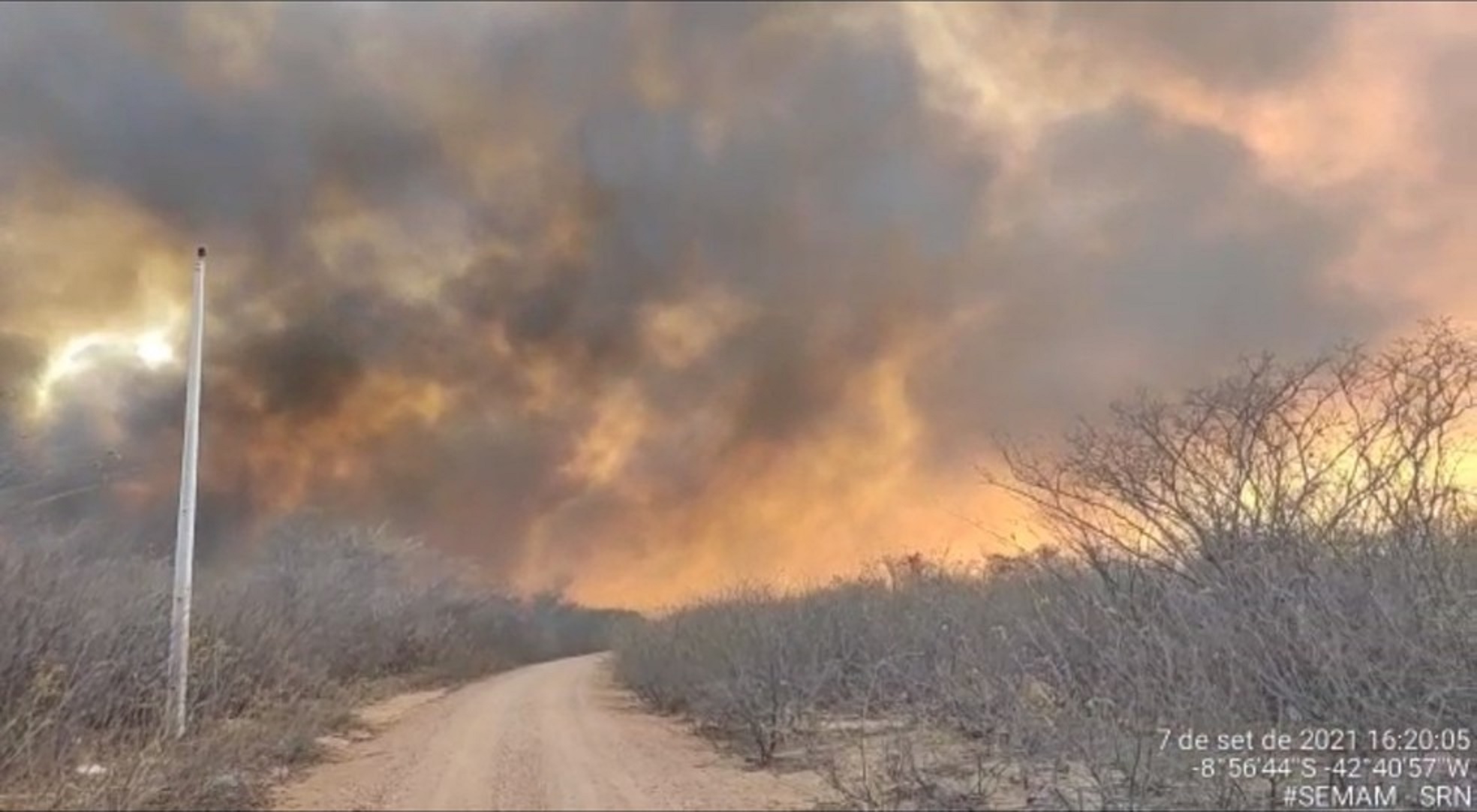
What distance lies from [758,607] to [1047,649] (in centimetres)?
1134

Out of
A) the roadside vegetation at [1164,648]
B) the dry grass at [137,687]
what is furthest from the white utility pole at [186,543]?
the roadside vegetation at [1164,648]

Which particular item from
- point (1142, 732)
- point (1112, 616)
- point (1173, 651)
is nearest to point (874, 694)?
point (1112, 616)

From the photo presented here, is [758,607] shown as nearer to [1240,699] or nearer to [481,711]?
[481,711]

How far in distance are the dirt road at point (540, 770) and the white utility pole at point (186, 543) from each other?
2.33 metres

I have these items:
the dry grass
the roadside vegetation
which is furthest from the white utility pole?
the roadside vegetation

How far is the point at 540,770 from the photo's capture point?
16.5 m

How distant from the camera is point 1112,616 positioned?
17266 mm

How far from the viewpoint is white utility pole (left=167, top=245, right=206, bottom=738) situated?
1712 cm

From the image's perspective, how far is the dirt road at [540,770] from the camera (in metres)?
14.0

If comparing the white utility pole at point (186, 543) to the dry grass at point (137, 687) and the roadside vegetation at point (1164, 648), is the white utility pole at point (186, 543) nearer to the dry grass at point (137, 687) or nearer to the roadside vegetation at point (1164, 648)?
the dry grass at point (137, 687)

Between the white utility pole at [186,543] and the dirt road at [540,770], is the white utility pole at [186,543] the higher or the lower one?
the higher one

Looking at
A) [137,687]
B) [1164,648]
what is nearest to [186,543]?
[137,687]

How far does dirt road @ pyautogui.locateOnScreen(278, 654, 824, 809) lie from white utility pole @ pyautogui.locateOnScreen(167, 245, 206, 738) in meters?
2.33

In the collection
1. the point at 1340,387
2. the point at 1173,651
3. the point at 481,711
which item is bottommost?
the point at 481,711
